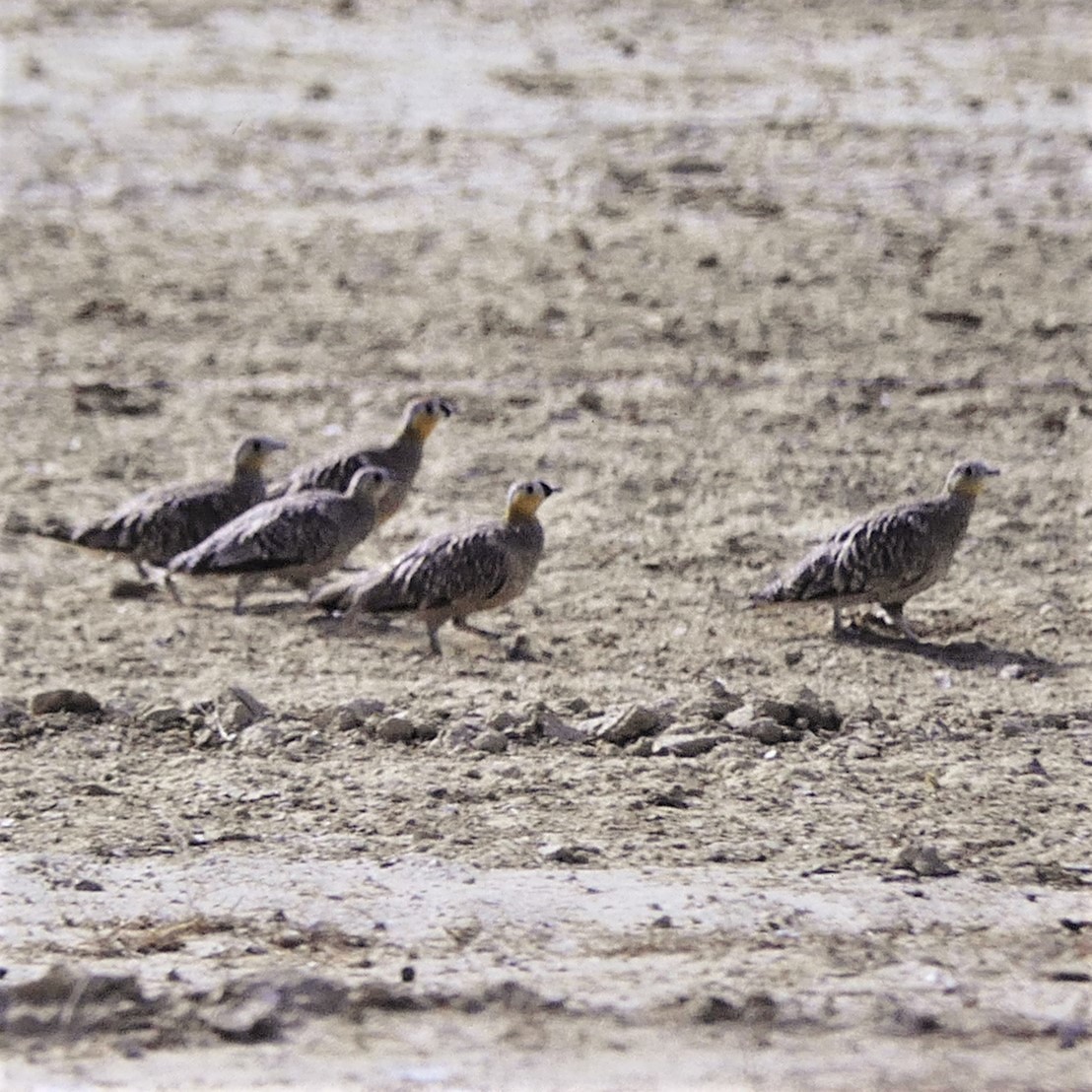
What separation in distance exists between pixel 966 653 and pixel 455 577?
72.9 inches

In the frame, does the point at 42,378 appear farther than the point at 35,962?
Yes

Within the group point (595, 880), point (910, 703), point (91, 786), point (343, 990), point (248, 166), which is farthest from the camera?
point (248, 166)

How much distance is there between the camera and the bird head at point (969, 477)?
945 centimetres

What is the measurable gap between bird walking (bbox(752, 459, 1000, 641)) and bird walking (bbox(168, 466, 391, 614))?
1.68m

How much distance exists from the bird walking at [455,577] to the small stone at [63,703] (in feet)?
4.67

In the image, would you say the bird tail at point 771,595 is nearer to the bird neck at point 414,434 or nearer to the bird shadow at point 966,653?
the bird shadow at point 966,653

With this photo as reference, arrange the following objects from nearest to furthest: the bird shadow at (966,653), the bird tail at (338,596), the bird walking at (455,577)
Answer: the bird shadow at (966,653), the bird walking at (455,577), the bird tail at (338,596)

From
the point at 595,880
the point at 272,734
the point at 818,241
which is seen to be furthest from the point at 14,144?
the point at 595,880

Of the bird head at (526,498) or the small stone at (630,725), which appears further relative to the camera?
the bird head at (526,498)

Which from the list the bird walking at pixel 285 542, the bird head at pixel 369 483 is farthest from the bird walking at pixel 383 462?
the bird walking at pixel 285 542

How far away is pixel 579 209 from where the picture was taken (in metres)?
14.8

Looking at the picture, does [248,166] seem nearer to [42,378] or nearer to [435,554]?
[42,378]

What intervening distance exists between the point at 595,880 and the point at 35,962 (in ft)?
4.82

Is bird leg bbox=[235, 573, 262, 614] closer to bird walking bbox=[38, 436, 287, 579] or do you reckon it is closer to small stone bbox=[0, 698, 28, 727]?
bird walking bbox=[38, 436, 287, 579]
